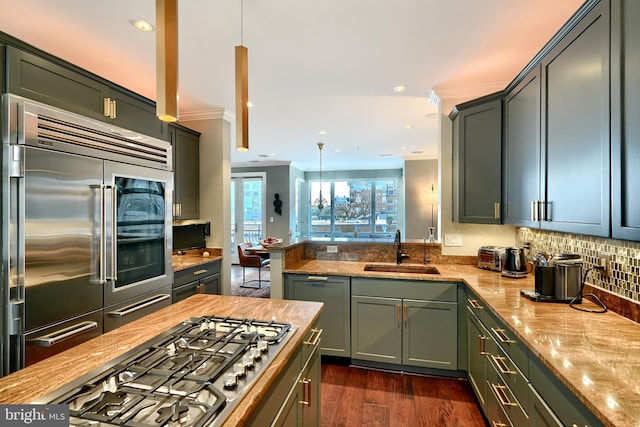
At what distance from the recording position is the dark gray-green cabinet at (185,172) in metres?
3.40

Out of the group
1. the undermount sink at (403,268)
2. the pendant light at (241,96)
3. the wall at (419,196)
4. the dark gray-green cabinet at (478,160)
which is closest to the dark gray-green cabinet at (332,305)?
the undermount sink at (403,268)

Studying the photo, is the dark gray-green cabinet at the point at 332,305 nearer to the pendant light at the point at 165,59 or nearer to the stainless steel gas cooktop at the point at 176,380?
the stainless steel gas cooktop at the point at 176,380

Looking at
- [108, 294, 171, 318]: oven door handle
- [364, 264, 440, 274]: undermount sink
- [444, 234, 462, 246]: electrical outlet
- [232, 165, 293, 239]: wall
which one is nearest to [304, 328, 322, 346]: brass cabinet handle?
[364, 264, 440, 274]: undermount sink

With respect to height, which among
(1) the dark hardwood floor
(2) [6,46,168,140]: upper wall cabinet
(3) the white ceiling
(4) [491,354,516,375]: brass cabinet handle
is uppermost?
(3) the white ceiling

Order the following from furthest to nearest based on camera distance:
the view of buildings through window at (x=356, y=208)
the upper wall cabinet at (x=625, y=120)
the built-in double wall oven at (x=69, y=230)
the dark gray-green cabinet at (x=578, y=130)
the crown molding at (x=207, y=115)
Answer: the view of buildings through window at (x=356, y=208) → the crown molding at (x=207, y=115) → the built-in double wall oven at (x=69, y=230) → the dark gray-green cabinet at (x=578, y=130) → the upper wall cabinet at (x=625, y=120)

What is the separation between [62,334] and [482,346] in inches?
105

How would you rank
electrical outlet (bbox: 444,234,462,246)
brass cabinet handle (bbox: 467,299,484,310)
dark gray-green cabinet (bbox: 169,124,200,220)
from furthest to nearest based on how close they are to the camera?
dark gray-green cabinet (bbox: 169,124,200,220), electrical outlet (bbox: 444,234,462,246), brass cabinet handle (bbox: 467,299,484,310)

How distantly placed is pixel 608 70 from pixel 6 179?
3.00 meters

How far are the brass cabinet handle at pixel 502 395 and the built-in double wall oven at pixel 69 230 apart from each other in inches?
99.6

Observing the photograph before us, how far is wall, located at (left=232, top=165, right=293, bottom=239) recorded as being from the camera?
7941 millimetres

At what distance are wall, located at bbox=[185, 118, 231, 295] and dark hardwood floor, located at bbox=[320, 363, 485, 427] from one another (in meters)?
1.89

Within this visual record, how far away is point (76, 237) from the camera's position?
77.7 inches

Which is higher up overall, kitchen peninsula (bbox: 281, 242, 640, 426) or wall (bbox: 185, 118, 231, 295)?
wall (bbox: 185, 118, 231, 295)

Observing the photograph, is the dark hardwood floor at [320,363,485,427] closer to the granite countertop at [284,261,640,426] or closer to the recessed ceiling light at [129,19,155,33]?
the granite countertop at [284,261,640,426]
